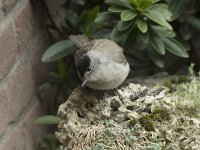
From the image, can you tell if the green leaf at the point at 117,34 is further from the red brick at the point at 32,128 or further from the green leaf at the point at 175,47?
the red brick at the point at 32,128

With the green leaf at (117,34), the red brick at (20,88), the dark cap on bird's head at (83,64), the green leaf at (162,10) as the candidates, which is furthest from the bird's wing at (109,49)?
the red brick at (20,88)

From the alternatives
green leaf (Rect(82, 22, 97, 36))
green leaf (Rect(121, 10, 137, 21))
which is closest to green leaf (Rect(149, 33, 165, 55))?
green leaf (Rect(121, 10, 137, 21))

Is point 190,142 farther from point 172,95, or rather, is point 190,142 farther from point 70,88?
point 70,88

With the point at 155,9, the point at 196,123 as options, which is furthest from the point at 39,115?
the point at 196,123

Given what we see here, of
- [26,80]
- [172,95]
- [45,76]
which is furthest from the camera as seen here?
[45,76]

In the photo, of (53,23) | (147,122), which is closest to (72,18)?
(53,23)

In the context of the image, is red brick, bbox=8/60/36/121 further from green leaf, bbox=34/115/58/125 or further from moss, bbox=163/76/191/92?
moss, bbox=163/76/191/92
